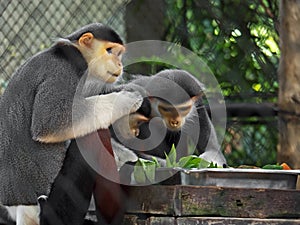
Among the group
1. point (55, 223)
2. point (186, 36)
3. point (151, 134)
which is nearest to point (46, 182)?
point (55, 223)

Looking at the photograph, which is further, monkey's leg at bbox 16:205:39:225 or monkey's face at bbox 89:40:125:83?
monkey's face at bbox 89:40:125:83

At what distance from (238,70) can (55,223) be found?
4.95ft

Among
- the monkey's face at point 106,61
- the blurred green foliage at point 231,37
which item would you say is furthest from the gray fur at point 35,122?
the blurred green foliage at point 231,37

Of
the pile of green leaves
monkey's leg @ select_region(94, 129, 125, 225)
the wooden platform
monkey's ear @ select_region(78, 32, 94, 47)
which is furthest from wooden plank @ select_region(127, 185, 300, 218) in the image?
monkey's ear @ select_region(78, 32, 94, 47)

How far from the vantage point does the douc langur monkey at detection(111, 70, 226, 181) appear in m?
3.10

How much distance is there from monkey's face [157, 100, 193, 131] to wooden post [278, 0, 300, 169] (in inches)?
16.3

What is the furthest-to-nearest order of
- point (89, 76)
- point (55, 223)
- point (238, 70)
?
point (238, 70), point (89, 76), point (55, 223)

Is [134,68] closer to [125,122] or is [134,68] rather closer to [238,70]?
[238,70]

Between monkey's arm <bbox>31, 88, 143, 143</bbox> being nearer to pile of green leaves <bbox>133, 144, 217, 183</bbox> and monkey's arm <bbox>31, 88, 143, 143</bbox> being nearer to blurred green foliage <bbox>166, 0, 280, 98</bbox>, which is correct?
pile of green leaves <bbox>133, 144, 217, 183</bbox>

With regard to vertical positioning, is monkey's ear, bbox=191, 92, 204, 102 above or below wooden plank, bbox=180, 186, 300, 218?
above

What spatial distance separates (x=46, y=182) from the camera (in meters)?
2.88

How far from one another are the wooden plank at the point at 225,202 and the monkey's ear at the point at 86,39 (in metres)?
0.95

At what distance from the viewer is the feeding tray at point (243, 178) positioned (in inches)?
89.8

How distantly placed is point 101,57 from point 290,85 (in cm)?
72
